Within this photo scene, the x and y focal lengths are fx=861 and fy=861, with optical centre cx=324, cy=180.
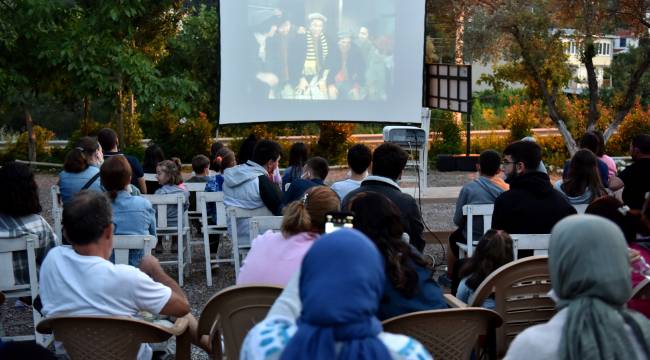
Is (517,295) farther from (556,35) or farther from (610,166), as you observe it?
(556,35)

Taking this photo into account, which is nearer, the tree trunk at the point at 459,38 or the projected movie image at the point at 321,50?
the projected movie image at the point at 321,50

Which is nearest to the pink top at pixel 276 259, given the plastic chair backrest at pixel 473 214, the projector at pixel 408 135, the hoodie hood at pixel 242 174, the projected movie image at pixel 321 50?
the plastic chair backrest at pixel 473 214

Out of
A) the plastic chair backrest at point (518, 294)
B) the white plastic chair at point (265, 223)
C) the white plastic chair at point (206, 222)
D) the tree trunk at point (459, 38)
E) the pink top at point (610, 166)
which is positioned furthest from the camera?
the tree trunk at point (459, 38)

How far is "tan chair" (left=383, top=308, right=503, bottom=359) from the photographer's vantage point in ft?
9.71

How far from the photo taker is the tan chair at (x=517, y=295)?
11.7 feet

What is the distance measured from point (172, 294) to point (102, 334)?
11.9 inches

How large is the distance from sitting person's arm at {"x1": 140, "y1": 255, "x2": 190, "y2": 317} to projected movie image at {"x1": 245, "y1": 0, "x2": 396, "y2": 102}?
8151 mm

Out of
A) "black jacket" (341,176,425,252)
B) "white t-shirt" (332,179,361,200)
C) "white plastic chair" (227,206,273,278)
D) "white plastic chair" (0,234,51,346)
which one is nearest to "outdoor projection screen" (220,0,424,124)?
"white plastic chair" (227,206,273,278)

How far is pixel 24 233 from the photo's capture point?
4.52 metres

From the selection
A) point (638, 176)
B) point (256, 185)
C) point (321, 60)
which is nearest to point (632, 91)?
point (321, 60)

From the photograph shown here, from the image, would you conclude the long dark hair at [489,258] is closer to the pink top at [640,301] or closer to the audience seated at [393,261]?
the pink top at [640,301]

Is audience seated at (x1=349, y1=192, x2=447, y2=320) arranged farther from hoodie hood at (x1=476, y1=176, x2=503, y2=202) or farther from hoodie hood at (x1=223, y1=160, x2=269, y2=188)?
hoodie hood at (x1=223, y1=160, x2=269, y2=188)

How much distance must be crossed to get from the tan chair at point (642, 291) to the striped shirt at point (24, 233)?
2891 mm

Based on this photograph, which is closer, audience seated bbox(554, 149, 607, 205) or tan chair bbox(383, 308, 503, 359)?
tan chair bbox(383, 308, 503, 359)
